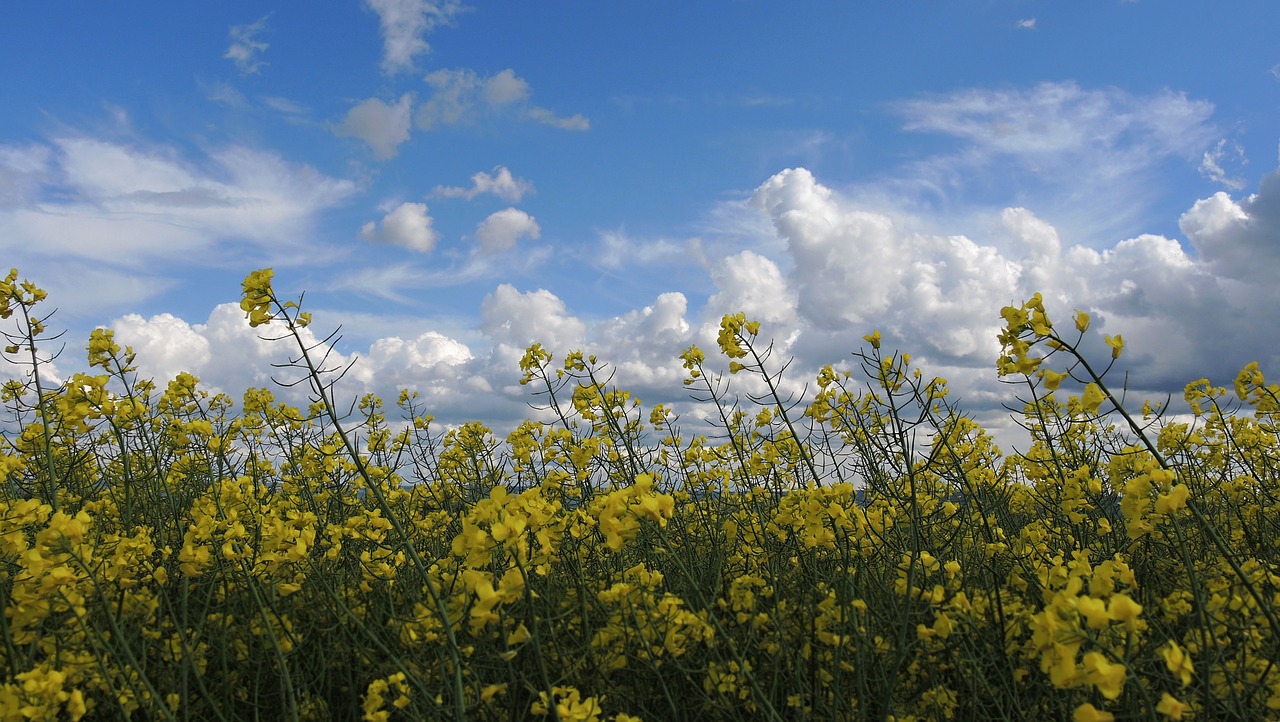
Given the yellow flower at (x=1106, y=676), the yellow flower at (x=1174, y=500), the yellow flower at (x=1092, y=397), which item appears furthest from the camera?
the yellow flower at (x=1092, y=397)

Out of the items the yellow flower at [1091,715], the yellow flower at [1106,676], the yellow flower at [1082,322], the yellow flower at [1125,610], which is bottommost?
the yellow flower at [1091,715]

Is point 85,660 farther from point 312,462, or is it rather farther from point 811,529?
point 811,529

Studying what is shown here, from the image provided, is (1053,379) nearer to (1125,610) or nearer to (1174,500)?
→ (1174,500)

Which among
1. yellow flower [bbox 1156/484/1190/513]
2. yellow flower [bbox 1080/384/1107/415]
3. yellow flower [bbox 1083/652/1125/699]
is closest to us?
yellow flower [bbox 1083/652/1125/699]

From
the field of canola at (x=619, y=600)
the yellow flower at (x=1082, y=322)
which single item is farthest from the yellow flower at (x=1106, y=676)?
the yellow flower at (x=1082, y=322)

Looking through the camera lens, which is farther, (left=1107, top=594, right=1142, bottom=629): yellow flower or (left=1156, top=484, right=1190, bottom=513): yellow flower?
(left=1156, top=484, right=1190, bottom=513): yellow flower

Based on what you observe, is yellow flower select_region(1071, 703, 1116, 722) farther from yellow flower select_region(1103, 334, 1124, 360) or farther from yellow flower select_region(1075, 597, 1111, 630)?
yellow flower select_region(1103, 334, 1124, 360)

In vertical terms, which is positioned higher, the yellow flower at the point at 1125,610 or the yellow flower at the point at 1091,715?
the yellow flower at the point at 1125,610

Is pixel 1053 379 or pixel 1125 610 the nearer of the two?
pixel 1125 610

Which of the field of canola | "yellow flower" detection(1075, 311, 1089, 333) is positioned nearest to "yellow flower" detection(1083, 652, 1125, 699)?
the field of canola

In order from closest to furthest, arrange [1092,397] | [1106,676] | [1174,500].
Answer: [1106,676], [1174,500], [1092,397]

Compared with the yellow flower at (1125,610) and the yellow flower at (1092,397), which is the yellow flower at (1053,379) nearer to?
the yellow flower at (1092,397)

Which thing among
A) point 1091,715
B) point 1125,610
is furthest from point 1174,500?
point 1091,715

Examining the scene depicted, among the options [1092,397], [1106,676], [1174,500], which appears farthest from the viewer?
[1092,397]
